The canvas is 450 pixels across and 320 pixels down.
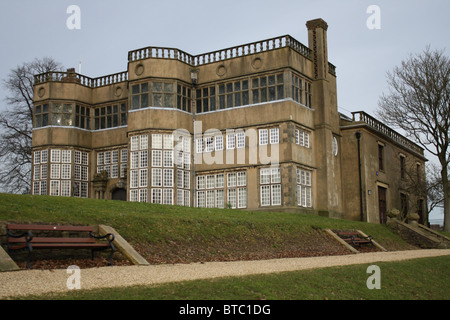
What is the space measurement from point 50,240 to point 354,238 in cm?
1578

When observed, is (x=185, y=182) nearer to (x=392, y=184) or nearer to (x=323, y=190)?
(x=323, y=190)

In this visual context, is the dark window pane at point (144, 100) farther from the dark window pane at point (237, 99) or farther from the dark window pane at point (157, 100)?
the dark window pane at point (237, 99)

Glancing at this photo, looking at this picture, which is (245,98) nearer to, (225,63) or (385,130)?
(225,63)

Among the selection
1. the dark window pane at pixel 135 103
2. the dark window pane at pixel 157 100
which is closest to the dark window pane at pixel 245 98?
the dark window pane at pixel 157 100

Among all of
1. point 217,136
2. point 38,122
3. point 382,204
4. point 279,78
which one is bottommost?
point 382,204

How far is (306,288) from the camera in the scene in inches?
440

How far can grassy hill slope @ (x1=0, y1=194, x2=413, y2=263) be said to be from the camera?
16.7m

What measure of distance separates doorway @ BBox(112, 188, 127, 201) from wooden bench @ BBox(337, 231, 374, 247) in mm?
16972

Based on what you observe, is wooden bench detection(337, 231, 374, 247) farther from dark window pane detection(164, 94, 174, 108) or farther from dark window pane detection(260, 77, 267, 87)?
dark window pane detection(164, 94, 174, 108)

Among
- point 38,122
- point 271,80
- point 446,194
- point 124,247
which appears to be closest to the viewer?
point 124,247

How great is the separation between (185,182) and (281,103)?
7777mm

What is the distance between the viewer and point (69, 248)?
554 inches

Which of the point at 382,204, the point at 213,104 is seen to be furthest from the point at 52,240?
the point at 382,204

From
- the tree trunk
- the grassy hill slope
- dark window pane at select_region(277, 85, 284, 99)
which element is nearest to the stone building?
dark window pane at select_region(277, 85, 284, 99)
